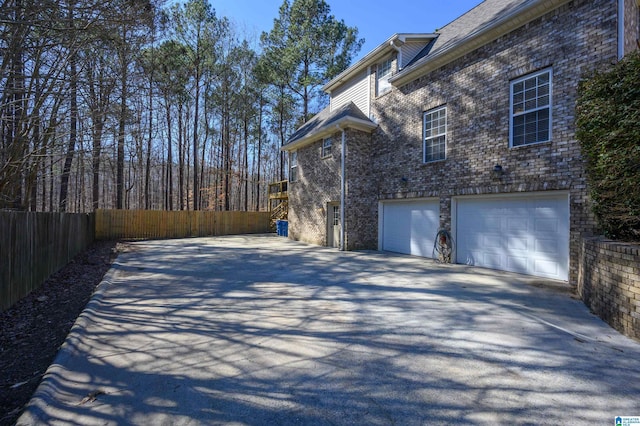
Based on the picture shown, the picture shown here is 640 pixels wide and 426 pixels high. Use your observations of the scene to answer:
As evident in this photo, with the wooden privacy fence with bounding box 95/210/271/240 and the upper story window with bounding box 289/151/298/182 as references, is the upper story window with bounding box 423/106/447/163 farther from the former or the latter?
the wooden privacy fence with bounding box 95/210/271/240

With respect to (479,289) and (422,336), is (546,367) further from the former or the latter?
(479,289)

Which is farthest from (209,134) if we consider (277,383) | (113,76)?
(277,383)

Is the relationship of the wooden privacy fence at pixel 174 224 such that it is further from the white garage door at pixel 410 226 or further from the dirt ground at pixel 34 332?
the white garage door at pixel 410 226

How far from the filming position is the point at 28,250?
5.32 m

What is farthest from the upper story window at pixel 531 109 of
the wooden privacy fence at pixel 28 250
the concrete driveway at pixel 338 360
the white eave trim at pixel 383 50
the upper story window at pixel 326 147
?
the wooden privacy fence at pixel 28 250

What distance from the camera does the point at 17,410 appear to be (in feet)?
7.66

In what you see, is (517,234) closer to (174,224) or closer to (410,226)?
(410,226)

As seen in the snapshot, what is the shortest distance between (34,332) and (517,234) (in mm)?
9318

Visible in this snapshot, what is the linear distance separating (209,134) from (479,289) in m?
23.4

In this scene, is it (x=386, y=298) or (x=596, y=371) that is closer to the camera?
(x=596, y=371)

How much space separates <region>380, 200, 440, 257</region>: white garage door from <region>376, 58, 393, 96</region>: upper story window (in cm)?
440

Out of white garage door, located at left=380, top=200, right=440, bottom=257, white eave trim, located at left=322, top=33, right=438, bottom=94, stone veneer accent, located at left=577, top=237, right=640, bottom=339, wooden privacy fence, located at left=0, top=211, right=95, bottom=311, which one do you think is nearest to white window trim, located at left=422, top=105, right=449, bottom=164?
white garage door, located at left=380, top=200, right=440, bottom=257

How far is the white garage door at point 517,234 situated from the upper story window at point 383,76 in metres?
5.42

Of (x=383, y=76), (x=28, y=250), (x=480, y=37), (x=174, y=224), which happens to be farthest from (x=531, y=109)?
(x=174, y=224)
